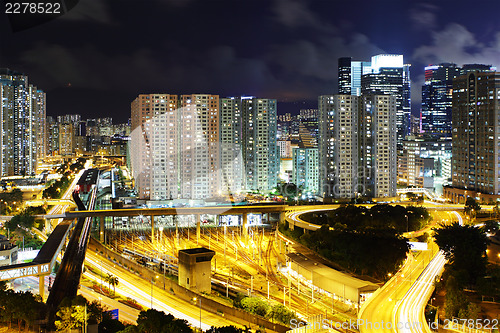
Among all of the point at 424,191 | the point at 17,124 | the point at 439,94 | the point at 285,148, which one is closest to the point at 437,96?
the point at 439,94

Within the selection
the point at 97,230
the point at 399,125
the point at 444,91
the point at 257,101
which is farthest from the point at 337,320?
the point at 444,91

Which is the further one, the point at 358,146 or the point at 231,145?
the point at 231,145

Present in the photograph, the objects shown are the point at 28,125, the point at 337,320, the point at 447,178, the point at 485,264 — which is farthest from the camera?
the point at 28,125

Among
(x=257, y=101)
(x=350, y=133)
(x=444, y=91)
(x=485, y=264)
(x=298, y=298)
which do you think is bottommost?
(x=298, y=298)

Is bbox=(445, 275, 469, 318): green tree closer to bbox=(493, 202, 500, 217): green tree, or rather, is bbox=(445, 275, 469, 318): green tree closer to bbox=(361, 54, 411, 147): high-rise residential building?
bbox=(493, 202, 500, 217): green tree

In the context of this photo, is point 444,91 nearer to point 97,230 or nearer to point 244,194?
point 244,194

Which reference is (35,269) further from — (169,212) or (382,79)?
(382,79)

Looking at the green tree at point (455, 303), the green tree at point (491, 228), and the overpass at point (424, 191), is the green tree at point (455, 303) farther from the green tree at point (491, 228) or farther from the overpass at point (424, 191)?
the overpass at point (424, 191)
